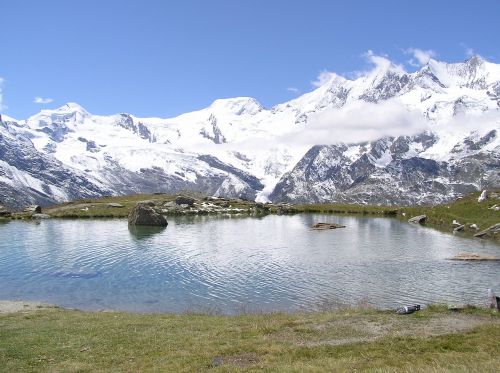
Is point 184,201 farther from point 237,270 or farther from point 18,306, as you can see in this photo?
point 18,306

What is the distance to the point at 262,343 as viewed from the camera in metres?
29.6

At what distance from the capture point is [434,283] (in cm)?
5566

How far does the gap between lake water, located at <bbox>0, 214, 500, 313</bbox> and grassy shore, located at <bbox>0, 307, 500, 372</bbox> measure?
1110cm

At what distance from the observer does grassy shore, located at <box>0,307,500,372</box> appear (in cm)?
2553

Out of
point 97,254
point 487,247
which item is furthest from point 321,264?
point 97,254

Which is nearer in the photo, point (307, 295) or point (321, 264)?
point (307, 295)

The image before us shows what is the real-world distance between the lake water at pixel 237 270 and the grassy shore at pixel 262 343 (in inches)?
437

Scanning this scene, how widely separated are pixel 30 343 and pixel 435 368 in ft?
79.0

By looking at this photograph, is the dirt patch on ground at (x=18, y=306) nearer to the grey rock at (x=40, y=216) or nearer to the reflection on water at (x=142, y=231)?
the reflection on water at (x=142, y=231)

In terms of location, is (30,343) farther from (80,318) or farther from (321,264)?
(321,264)

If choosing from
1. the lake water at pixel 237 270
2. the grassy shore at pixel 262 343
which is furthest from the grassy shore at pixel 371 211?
the grassy shore at pixel 262 343

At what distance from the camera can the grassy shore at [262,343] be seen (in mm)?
25531

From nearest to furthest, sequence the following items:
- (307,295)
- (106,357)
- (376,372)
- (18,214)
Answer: (376,372)
(106,357)
(307,295)
(18,214)

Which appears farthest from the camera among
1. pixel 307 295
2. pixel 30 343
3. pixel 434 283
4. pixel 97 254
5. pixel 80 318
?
pixel 97 254
